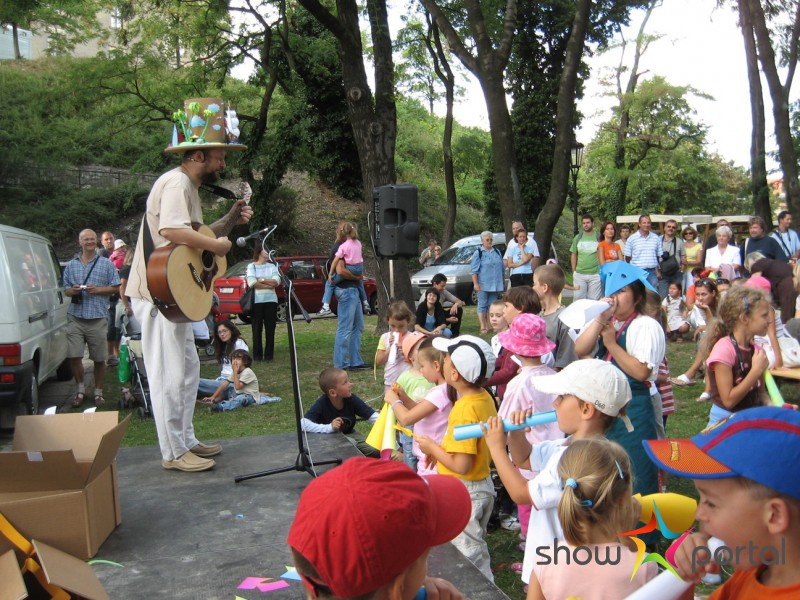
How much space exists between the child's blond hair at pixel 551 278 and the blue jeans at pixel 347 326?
17.8 feet

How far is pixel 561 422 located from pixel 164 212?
272 cm

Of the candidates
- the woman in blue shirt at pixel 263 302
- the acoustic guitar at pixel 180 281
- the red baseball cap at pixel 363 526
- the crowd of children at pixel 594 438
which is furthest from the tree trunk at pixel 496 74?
the red baseball cap at pixel 363 526

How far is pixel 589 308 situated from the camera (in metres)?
3.99

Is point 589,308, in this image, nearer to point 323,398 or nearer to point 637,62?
point 323,398

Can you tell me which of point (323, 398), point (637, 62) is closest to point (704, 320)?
point (323, 398)

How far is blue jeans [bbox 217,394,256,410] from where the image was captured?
341 inches

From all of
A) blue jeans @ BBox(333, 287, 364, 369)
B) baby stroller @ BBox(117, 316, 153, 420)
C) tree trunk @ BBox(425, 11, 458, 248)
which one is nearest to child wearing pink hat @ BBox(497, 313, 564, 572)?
baby stroller @ BBox(117, 316, 153, 420)

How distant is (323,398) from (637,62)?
36.5 meters

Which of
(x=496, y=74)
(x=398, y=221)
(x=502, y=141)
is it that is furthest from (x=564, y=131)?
(x=398, y=221)

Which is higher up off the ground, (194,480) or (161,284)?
(161,284)

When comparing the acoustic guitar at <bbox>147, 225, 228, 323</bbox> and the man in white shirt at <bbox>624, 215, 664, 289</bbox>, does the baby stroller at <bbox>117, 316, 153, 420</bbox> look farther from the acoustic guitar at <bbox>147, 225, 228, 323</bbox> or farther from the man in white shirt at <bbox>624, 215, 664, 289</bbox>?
the man in white shirt at <bbox>624, 215, 664, 289</bbox>

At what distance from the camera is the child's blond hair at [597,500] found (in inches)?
90.0

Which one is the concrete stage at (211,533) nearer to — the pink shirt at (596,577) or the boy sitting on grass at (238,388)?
the pink shirt at (596,577)

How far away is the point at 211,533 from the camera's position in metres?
3.82
